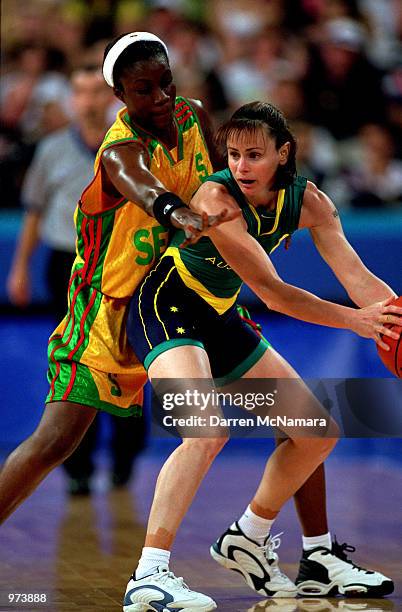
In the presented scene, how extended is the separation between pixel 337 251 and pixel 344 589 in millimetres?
1209

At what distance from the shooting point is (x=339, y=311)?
12.9 feet

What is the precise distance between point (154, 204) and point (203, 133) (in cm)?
85

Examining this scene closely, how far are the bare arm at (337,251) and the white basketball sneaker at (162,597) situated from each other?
1158 mm

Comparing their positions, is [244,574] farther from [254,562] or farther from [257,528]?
[257,528]

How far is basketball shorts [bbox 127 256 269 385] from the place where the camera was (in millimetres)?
3988

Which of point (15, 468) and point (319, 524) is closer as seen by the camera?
point (15, 468)

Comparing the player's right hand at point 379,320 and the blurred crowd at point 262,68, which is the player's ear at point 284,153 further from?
the blurred crowd at point 262,68

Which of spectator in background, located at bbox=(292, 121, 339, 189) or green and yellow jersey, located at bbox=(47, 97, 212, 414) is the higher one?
spectator in background, located at bbox=(292, 121, 339, 189)

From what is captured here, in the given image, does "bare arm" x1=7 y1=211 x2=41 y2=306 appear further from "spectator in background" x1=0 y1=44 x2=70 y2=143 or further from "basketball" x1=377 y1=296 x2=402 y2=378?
"basketball" x1=377 y1=296 x2=402 y2=378

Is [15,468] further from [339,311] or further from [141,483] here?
[141,483]

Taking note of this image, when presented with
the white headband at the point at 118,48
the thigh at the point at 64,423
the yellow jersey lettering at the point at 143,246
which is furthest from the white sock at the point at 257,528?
the white headband at the point at 118,48

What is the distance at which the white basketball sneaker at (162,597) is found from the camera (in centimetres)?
377

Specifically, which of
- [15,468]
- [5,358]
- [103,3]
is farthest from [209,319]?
[103,3]

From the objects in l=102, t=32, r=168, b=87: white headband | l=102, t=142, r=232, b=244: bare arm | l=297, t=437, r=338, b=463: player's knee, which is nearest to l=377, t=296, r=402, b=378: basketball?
l=297, t=437, r=338, b=463: player's knee
